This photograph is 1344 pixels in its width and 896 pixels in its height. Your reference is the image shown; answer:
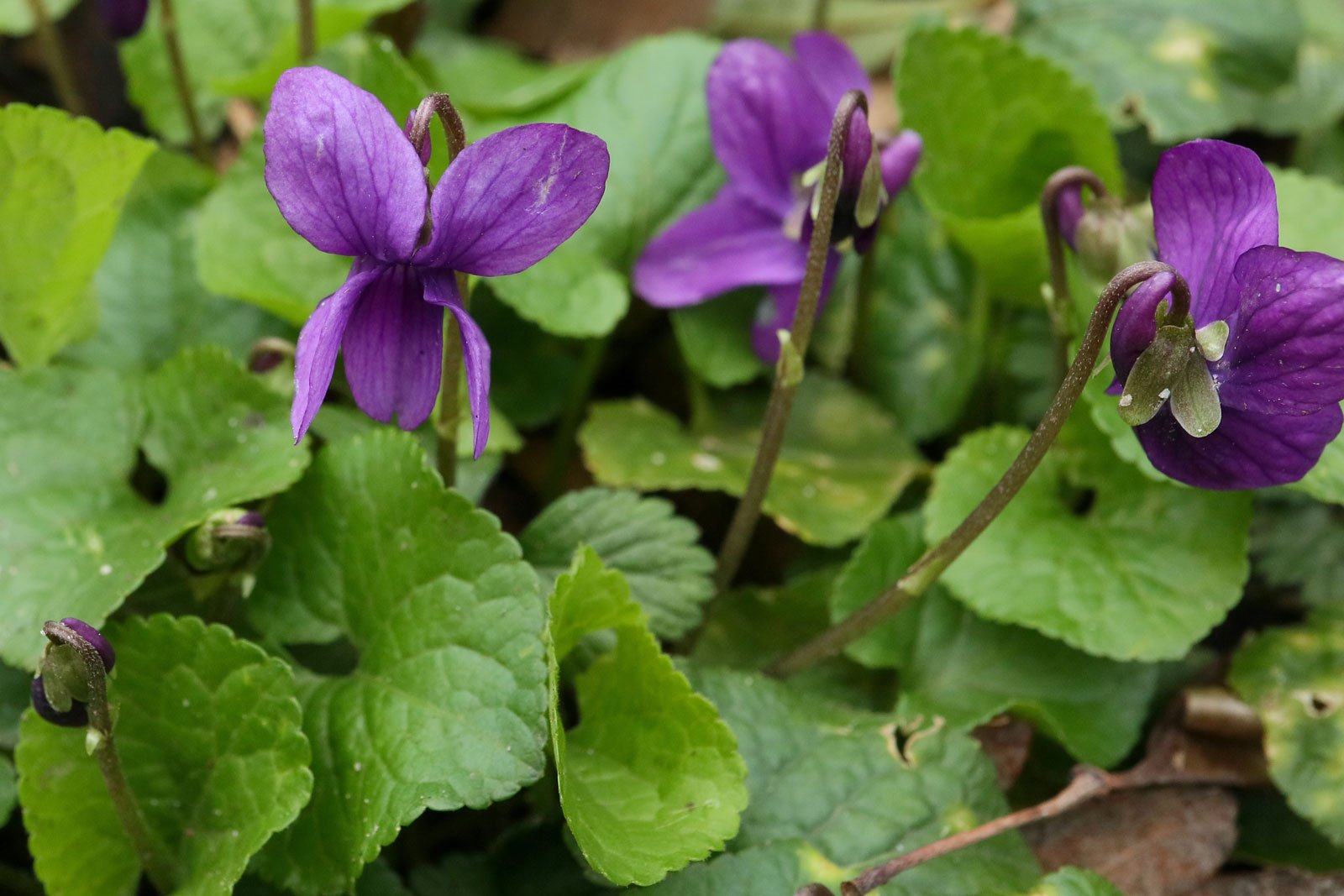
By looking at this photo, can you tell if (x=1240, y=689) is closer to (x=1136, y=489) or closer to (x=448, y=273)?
(x=1136, y=489)

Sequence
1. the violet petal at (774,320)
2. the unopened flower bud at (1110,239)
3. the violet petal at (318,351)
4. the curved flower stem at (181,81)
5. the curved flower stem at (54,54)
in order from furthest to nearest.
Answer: the curved flower stem at (54,54) → the curved flower stem at (181,81) → the violet petal at (774,320) → the unopened flower bud at (1110,239) → the violet petal at (318,351)

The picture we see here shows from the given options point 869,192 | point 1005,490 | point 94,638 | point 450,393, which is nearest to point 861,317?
point 869,192

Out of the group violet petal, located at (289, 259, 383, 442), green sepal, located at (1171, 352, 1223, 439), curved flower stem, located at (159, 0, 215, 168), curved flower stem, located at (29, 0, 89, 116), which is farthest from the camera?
curved flower stem, located at (29, 0, 89, 116)

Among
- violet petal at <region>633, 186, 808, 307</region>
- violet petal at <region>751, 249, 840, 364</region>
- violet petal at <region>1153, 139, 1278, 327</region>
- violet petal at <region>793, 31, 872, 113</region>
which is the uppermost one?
violet petal at <region>1153, 139, 1278, 327</region>

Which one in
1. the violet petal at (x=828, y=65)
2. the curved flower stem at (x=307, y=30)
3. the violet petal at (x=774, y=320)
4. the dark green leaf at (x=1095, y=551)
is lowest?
the dark green leaf at (x=1095, y=551)

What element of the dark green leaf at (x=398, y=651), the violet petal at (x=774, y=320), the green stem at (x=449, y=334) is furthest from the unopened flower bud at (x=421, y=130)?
the violet petal at (x=774, y=320)

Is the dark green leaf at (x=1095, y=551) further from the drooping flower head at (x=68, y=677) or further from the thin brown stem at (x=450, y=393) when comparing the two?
the drooping flower head at (x=68, y=677)

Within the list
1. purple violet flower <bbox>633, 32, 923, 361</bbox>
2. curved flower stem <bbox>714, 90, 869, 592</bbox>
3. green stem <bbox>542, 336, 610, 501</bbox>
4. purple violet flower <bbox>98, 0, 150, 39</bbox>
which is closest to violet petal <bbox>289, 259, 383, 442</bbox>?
curved flower stem <bbox>714, 90, 869, 592</bbox>

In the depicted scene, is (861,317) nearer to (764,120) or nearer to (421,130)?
(764,120)

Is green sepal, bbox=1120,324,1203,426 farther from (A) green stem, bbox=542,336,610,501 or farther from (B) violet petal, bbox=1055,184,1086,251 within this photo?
(A) green stem, bbox=542,336,610,501
